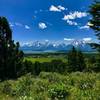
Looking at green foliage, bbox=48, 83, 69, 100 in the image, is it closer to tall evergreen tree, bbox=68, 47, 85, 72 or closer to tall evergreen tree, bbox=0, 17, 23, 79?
tall evergreen tree, bbox=0, 17, 23, 79

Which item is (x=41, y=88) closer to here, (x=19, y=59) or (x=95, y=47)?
(x=95, y=47)

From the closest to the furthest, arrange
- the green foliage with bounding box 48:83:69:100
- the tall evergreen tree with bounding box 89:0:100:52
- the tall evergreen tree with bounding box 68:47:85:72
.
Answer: the green foliage with bounding box 48:83:69:100 → the tall evergreen tree with bounding box 89:0:100:52 → the tall evergreen tree with bounding box 68:47:85:72

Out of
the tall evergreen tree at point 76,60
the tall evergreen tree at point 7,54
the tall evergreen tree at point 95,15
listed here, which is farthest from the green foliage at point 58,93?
the tall evergreen tree at point 76,60

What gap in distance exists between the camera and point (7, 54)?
122 feet

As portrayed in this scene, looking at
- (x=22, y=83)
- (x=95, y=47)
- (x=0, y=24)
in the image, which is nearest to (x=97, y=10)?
(x=95, y=47)

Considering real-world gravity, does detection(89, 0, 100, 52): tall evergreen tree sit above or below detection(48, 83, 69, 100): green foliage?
above

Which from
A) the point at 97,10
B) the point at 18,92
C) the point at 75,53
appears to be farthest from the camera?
the point at 75,53

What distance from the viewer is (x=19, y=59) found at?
128 ft

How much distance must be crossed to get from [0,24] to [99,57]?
61.2ft

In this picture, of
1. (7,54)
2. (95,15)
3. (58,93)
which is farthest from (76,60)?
(58,93)

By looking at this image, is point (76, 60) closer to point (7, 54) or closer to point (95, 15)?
point (7, 54)

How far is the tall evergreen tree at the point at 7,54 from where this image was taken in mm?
36500

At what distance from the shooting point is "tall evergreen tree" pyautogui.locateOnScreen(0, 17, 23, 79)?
120 ft

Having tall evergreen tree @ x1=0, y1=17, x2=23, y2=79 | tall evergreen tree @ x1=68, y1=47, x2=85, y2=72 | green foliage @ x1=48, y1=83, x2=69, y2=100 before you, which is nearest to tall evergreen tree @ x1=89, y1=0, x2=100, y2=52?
green foliage @ x1=48, y1=83, x2=69, y2=100
